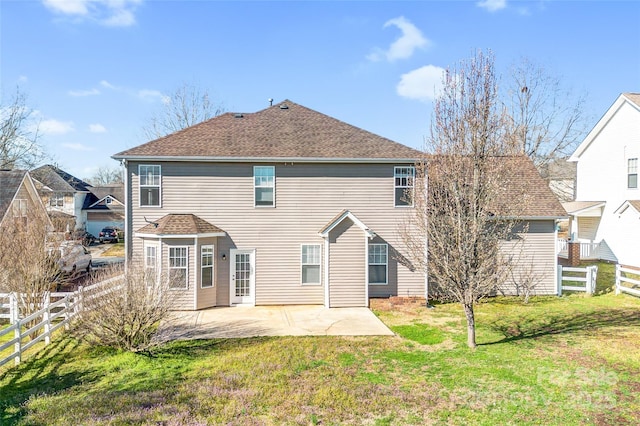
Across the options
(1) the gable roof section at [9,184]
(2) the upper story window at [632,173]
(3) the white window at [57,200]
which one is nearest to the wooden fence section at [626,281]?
(2) the upper story window at [632,173]

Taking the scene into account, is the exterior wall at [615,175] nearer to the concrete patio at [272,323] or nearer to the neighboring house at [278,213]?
the neighboring house at [278,213]

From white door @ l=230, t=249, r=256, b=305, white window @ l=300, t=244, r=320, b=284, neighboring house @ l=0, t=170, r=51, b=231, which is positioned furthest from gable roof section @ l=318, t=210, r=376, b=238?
neighboring house @ l=0, t=170, r=51, b=231

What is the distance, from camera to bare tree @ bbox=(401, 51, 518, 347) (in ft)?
28.7

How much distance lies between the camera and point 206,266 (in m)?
13.4

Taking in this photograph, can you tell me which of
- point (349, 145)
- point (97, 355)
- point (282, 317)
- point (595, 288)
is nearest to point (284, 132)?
point (349, 145)

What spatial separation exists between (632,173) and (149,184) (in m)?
24.2

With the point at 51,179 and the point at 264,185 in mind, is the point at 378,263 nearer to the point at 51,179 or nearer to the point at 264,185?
the point at 264,185

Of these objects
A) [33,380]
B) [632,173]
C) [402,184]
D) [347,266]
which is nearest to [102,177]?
[347,266]

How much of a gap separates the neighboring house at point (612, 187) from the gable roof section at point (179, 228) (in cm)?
1923

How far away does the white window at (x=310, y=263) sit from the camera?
1412 cm

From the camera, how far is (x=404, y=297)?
45.5 ft

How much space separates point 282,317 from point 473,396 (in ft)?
22.4

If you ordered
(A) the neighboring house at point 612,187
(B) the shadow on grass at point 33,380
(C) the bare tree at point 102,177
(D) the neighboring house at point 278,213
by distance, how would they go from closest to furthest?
(B) the shadow on grass at point 33,380
(D) the neighboring house at point 278,213
(A) the neighboring house at point 612,187
(C) the bare tree at point 102,177

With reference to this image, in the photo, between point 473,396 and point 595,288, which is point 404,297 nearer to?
point 473,396
